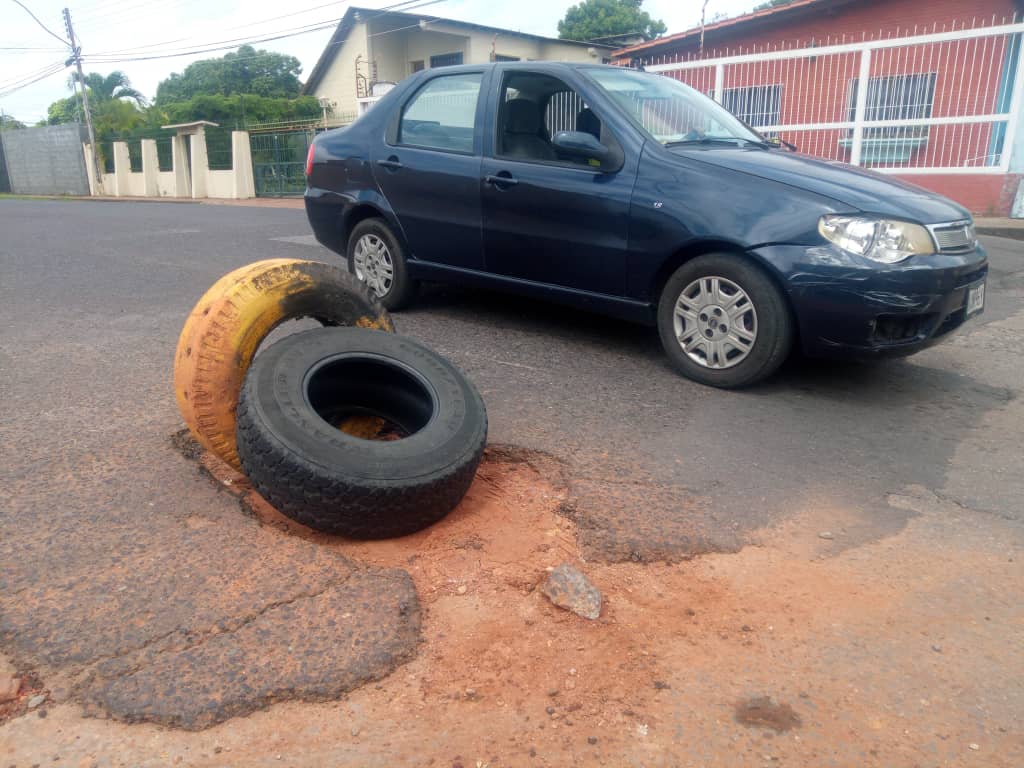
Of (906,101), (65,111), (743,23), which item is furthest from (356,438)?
(65,111)

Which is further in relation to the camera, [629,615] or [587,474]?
[587,474]

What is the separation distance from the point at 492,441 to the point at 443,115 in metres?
2.87

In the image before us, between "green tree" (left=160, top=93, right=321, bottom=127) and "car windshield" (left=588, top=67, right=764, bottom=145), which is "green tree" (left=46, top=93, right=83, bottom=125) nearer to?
"green tree" (left=160, top=93, right=321, bottom=127)

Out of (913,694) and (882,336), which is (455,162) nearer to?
(882,336)

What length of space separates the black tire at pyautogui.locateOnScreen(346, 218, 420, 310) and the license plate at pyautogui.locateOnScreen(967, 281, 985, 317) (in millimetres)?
3658

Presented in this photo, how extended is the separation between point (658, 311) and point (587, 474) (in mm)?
1618

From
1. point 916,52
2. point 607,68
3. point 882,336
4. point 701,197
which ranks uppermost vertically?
point 916,52

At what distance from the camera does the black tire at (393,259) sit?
239 inches

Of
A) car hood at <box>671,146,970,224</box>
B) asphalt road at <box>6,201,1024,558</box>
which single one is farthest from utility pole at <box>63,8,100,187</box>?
car hood at <box>671,146,970,224</box>

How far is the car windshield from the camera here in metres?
5.04

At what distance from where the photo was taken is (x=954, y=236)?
14.5ft

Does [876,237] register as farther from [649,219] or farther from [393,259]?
[393,259]

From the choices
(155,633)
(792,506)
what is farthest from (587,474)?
(155,633)

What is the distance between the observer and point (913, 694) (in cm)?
223
